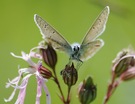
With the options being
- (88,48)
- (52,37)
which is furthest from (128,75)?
(52,37)

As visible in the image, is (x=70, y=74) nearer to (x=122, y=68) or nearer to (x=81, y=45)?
(x=81, y=45)

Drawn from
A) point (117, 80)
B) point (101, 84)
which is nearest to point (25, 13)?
point (101, 84)

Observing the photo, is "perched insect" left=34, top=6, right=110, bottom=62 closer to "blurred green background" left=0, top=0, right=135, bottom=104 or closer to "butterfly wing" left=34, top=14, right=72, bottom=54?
"butterfly wing" left=34, top=14, right=72, bottom=54

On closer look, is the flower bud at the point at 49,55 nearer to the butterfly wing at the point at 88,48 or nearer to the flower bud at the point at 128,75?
the butterfly wing at the point at 88,48

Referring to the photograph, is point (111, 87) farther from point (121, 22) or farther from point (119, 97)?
point (121, 22)

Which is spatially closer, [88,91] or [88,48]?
[88,48]

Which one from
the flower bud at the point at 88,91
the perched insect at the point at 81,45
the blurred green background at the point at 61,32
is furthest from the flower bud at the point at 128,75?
the blurred green background at the point at 61,32
